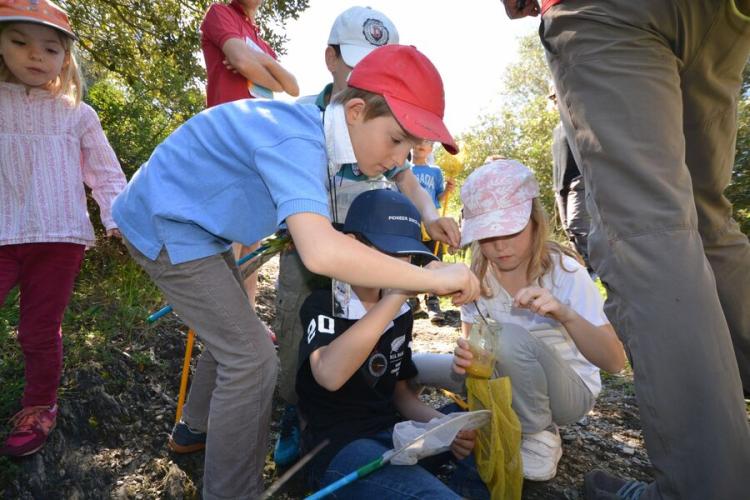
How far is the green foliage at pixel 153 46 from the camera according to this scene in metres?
4.39

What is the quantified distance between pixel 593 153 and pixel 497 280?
0.95m

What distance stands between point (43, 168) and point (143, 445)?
1350 millimetres

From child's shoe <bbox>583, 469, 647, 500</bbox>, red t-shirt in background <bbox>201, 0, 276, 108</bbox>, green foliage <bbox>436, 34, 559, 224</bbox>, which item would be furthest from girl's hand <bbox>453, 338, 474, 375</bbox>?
green foliage <bbox>436, 34, 559, 224</bbox>

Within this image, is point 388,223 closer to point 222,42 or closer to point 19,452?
point 222,42

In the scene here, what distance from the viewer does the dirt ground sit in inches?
76.5

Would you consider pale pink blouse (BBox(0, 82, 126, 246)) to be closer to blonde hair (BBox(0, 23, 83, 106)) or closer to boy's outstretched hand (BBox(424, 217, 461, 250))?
blonde hair (BBox(0, 23, 83, 106))

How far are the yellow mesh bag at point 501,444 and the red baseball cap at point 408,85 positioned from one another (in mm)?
871

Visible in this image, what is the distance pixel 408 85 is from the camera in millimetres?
1501

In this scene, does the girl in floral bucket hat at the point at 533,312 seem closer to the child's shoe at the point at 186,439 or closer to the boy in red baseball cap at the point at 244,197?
the boy in red baseball cap at the point at 244,197

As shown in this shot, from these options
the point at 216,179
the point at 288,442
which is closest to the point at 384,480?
the point at 288,442

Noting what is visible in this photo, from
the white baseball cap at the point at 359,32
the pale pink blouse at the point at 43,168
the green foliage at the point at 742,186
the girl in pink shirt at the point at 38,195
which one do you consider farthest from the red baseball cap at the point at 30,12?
the green foliage at the point at 742,186

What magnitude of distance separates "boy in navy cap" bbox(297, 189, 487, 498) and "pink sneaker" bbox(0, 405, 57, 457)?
1138 millimetres

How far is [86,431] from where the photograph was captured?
87.4 inches

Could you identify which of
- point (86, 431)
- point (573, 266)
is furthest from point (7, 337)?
point (573, 266)
